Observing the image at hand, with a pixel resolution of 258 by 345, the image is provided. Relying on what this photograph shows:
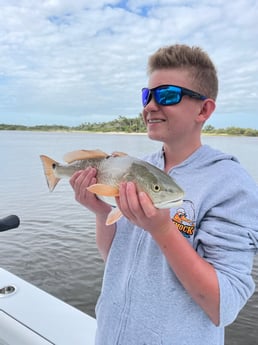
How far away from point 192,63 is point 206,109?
26cm

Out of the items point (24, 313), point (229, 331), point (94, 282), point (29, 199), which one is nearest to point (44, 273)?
point (94, 282)

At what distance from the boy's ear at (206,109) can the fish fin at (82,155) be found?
1.85ft

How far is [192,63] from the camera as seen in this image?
6.32 ft

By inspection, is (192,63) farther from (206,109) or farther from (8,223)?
(8,223)

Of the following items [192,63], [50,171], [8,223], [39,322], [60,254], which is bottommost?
[60,254]

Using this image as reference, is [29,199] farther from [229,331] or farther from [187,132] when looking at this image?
[187,132]

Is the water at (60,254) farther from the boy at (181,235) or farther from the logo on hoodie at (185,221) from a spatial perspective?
the logo on hoodie at (185,221)

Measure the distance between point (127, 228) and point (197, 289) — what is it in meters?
0.61

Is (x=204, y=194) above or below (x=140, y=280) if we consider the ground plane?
above

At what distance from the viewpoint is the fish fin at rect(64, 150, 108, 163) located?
6.71ft

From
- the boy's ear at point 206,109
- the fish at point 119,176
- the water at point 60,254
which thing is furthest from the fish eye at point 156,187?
the water at point 60,254

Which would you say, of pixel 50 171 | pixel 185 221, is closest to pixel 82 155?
pixel 50 171

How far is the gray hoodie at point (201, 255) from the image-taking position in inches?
62.7

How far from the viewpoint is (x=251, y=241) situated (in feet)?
5.27
